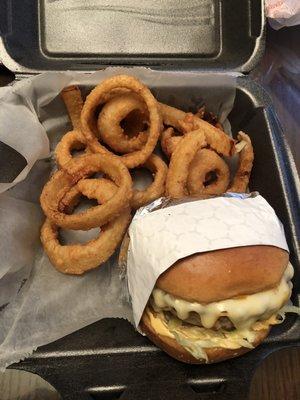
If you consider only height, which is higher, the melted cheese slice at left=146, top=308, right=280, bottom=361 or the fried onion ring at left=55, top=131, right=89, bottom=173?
the fried onion ring at left=55, top=131, right=89, bottom=173

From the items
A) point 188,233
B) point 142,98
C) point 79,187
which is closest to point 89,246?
point 79,187

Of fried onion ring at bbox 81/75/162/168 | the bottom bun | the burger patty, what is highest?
fried onion ring at bbox 81/75/162/168

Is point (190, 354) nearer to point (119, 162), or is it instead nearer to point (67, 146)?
point (119, 162)

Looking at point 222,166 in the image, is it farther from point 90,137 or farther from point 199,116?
point 90,137

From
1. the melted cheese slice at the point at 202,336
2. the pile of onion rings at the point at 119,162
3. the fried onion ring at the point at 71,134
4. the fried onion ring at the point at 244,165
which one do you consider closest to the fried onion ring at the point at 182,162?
the pile of onion rings at the point at 119,162

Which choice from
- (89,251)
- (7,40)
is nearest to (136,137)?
(89,251)

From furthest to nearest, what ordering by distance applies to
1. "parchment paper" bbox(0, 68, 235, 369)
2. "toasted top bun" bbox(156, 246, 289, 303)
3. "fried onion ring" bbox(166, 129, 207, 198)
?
1. "fried onion ring" bbox(166, 129, 207, 198)
2. "parchment paper" bbox(0, 68, 235, 369)
3. "toasted top bun" bbox(156, 246, 289, 303)

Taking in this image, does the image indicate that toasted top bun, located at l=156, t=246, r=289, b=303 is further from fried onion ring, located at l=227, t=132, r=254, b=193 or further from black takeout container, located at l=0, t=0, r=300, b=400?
fried onion ring, located at l=227, t=132, r=254, b=193

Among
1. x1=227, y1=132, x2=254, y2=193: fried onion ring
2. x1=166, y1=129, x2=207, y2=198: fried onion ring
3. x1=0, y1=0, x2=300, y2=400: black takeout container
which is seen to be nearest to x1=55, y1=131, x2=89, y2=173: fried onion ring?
x1=0, y1=0, x2=300, y2=400: black takeout container
